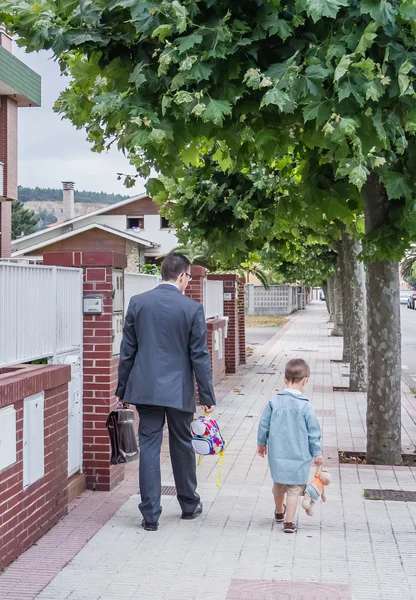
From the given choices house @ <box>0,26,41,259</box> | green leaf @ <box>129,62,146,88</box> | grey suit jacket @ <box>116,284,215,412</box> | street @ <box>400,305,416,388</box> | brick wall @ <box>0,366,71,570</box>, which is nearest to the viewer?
brick wall @ <box>0,366,71,570</box>

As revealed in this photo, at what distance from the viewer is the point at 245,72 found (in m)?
6.41

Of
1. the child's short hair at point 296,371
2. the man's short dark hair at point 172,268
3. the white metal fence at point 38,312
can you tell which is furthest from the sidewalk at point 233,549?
the man's short dark hair at point 172,268

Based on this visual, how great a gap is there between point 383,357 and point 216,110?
3900 millimetres

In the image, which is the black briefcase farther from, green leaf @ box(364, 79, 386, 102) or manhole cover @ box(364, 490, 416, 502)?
green leaf @ box(364, 79, 386, 102)

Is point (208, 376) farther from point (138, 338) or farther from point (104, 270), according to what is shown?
point (104, 270)

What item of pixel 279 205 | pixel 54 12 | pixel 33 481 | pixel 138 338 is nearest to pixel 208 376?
pixel 138 338

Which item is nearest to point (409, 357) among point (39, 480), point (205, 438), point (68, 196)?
point (205, 438)

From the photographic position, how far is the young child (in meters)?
6.00

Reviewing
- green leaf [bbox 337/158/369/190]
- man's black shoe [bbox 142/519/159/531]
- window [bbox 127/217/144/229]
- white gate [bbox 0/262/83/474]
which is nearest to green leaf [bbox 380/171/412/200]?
green leaf [bbox 337/158/369/190]

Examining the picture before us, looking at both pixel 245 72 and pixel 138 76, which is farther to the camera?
pixel 245 72

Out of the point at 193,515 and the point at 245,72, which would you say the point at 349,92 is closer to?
the point at 245,72

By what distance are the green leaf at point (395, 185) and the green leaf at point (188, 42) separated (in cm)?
199

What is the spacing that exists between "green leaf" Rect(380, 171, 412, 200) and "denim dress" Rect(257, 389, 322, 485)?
6.30 ft

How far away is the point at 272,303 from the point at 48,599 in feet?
186
